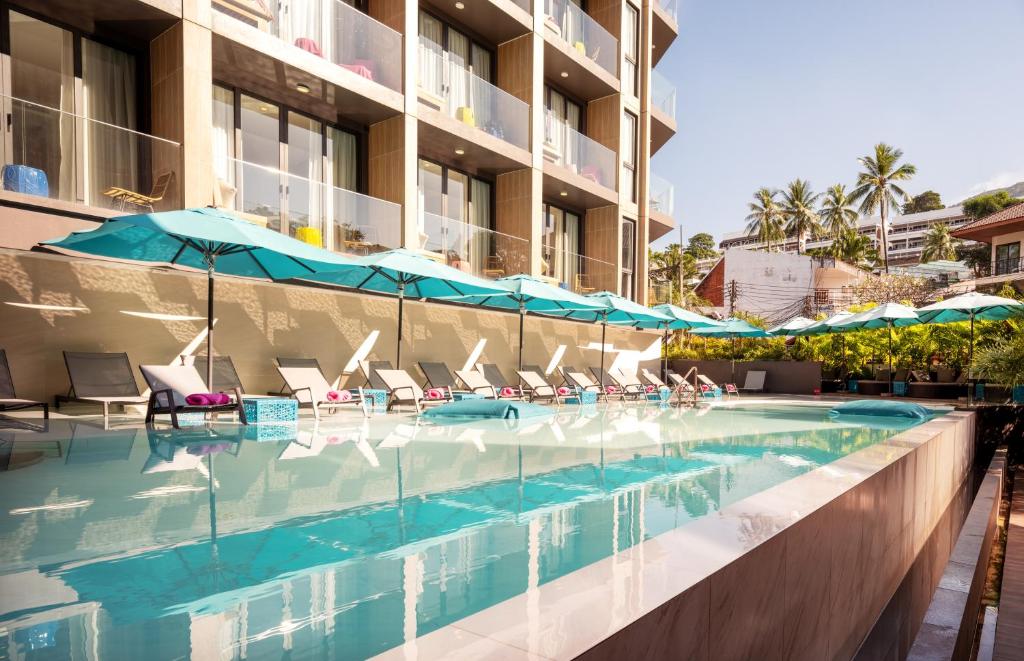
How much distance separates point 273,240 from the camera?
7.88 m

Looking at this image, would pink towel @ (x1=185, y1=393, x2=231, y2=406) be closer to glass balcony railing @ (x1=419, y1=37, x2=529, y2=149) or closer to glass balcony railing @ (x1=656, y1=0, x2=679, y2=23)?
glass balcony railing @ (x1=419, y1=37, x2=529, y2=149)

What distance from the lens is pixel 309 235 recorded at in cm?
1144

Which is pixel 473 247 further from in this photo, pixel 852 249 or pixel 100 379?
pixel 852 249

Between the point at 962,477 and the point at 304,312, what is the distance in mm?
11580

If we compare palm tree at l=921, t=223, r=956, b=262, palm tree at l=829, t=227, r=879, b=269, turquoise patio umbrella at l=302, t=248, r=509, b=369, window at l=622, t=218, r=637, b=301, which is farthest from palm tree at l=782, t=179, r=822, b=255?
turquoise patio umbrella at l=302, t=248, r=509, b=369

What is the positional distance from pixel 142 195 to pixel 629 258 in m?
14.9

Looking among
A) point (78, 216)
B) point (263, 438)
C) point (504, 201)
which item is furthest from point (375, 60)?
point (263, 438)

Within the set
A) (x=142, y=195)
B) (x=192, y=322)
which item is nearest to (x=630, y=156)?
(x=192, y=322)

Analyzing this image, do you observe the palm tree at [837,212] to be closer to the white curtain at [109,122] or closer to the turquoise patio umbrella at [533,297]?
the turquoise patio umbrella at [533,297]

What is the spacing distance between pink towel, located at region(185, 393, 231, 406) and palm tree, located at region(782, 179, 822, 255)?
57.1m

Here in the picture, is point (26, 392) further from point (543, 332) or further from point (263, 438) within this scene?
point (543, 332)

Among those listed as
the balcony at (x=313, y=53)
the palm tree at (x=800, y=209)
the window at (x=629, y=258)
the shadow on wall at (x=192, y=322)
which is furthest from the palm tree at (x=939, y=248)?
the balcony at (x=313, y=53)

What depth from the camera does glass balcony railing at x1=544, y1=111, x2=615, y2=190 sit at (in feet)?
59.1

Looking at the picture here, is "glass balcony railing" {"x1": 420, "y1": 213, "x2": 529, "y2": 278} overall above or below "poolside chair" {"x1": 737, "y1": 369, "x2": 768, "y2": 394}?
above
